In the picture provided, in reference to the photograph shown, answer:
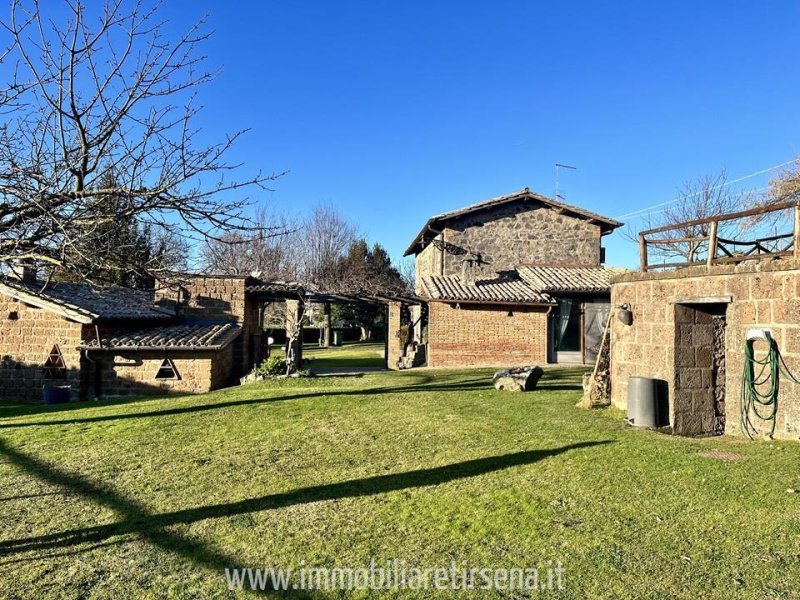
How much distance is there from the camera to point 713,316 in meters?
9.12

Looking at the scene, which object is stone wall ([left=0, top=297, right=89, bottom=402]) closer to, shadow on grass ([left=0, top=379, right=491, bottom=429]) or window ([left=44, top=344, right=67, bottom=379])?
window ([left=44, top=344, right=67, bottom=379])

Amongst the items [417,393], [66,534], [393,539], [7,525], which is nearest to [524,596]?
[393,539]

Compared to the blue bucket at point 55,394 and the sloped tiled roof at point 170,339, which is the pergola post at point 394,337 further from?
the blue bucket at point 55,394

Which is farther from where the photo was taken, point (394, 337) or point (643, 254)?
point (394, 337)

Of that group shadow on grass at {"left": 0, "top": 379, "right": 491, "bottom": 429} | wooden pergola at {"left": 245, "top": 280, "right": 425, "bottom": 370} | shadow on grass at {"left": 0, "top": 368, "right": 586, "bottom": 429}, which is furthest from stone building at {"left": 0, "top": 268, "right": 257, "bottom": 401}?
shadow on grass at {"left": 0, "top": 379, "right": 491, "bottom": 429}

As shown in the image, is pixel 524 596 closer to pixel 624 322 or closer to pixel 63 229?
pixel 63 229

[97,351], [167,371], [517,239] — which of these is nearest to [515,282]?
[517,239]

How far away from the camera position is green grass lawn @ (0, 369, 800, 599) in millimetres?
4082

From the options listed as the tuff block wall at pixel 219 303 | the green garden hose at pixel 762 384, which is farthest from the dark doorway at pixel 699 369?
the tuff block wall at pixel 219 303

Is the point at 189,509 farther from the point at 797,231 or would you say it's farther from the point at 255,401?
the point at 797,231

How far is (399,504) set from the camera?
5480mm

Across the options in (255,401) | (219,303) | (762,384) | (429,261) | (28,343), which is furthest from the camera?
(429,261)

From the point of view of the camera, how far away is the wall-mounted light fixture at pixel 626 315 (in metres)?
10.2

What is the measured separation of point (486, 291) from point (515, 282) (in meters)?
2.09
